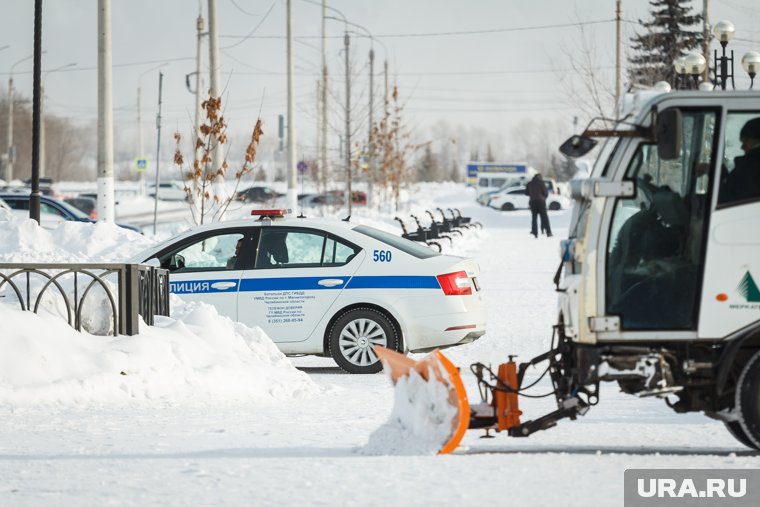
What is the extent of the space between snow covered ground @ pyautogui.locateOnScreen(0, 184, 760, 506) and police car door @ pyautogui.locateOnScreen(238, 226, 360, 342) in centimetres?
65

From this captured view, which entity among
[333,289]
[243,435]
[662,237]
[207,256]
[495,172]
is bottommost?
[243,435]

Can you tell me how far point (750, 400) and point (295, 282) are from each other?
19.6 ft

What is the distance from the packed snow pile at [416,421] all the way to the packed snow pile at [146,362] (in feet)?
9.62

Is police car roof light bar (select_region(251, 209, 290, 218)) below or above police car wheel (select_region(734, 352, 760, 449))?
above

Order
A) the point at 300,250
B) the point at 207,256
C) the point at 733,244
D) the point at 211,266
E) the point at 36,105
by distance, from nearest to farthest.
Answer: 1. the point at 733,244
2. the point at 300,250
3. the point at 211,266
4. the point at 207,256
5. the point at 36,105

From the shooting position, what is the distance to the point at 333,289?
13.1 meters

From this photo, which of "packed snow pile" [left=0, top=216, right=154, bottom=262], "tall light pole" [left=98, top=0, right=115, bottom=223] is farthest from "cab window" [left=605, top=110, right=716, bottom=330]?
"tall light pole" [left=98, top=0, right=115, bottom=223]

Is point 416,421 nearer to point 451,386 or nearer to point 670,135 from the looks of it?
point 451,386

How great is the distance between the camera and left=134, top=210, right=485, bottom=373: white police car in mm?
13062

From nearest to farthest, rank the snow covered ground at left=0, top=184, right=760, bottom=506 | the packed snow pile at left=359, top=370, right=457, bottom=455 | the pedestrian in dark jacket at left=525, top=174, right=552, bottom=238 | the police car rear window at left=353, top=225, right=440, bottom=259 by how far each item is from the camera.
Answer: the snow covered ground at left=0, top=184, right=760, bottom=506 < the packed snow pile at left=359, top=370, right=457, bottom=455 < the police car rear window at left=353, top=225, right=440, bottom=259 < the pedestrian in dark jacket at left=525, top=174, right=552, bottom=238

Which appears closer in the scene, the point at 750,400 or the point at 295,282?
the point at 750,400

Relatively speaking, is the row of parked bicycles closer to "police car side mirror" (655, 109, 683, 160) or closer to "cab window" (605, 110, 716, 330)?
"cab window" (605, 110, 716, 330)

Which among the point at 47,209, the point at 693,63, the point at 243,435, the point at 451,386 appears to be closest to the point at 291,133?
the point at 47,209

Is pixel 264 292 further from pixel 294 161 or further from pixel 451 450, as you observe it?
pixel 294 161
